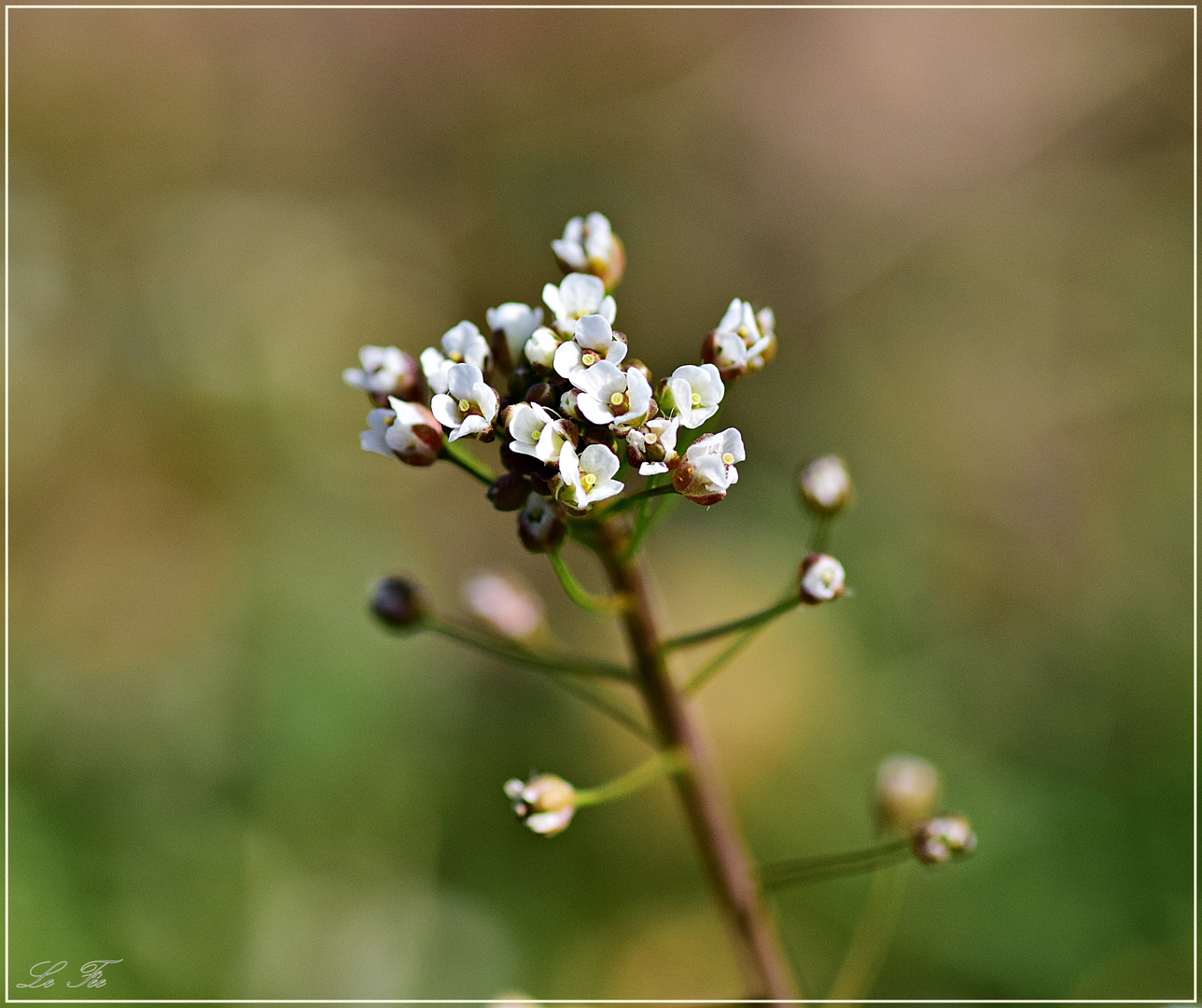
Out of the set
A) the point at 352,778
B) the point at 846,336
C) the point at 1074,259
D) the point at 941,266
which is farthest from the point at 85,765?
the point at 1074,259

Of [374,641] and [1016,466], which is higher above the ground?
[1016,466]

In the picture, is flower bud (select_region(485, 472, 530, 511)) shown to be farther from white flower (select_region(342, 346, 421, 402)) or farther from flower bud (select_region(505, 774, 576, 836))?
flower bud (select_region(505, 774, 576, 836))

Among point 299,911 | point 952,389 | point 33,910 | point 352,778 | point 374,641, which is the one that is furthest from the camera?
point 952,389

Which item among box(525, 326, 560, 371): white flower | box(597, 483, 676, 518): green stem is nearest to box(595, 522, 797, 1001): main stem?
box(597, 483, 676, 518): green stem

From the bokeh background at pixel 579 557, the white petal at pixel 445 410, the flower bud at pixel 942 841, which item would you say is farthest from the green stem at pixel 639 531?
the bokeh background at pixel 579 557

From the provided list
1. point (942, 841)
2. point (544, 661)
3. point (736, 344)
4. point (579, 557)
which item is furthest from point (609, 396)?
point (579, 557)

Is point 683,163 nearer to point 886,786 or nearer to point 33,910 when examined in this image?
A: point 886,786
